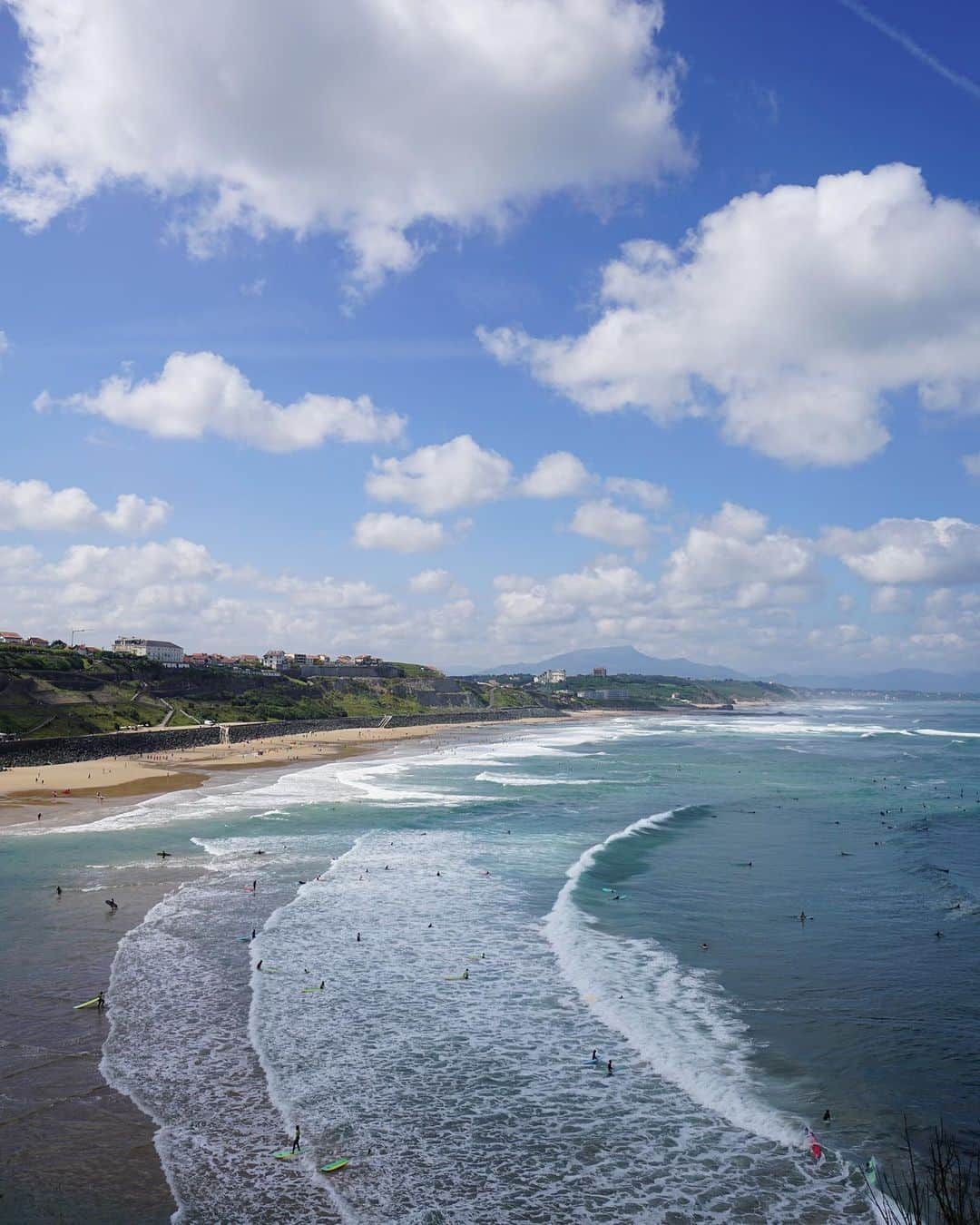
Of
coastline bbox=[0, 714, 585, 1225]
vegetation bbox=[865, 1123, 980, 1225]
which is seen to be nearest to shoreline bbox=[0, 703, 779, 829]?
coastline bbox=[0, 714, 585, 1225]

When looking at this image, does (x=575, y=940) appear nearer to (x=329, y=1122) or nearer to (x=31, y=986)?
(x=329, y=1122)

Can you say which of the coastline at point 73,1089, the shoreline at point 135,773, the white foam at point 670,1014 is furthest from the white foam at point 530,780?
the white foam at point 670,1014

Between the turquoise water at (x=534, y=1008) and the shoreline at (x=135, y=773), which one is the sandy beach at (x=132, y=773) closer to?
the shoreline at (x=135, y=773)

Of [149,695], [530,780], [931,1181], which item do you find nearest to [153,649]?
[149,695]

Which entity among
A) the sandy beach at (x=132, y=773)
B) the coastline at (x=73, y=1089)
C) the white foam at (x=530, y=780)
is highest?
the coastline at (x=73, y=1089)

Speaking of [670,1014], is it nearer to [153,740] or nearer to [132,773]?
[132,773]

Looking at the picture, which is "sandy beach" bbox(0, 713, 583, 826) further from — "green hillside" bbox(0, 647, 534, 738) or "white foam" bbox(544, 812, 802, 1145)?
"white foam" bbox(544, 812, 802, 1145)
